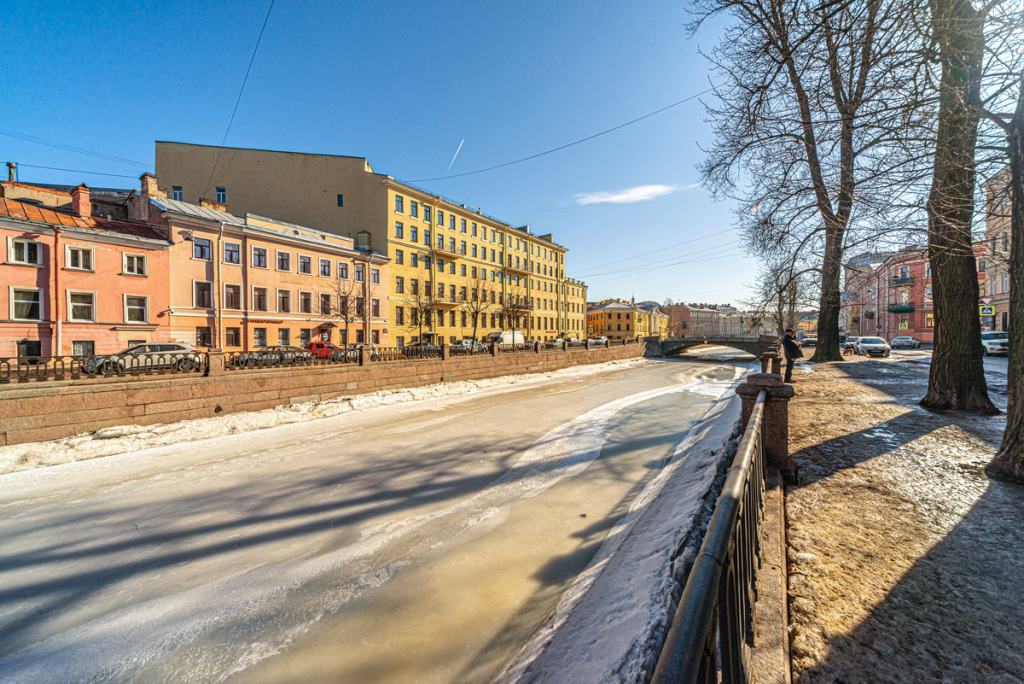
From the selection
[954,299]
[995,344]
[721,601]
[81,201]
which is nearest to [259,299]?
[81,201]

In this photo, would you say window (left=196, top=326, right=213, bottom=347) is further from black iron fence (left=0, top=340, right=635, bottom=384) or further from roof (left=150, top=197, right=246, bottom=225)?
black iron fence (left=0, top=340, right=635, bottom=384)

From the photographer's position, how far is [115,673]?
2.99 m

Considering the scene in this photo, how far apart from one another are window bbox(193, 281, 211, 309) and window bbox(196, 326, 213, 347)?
1.26m

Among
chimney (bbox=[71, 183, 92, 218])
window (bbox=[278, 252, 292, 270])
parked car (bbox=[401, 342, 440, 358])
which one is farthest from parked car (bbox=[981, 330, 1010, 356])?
chimney (bbox=[71, 183, 92, 218])

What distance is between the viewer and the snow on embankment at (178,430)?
7938mm

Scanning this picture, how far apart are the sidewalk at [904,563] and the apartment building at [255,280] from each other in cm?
2147

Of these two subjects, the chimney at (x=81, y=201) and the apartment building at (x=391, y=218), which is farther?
the apartment building at (x=391, y=218)

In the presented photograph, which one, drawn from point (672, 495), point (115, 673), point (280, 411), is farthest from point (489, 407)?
point (115, 673)

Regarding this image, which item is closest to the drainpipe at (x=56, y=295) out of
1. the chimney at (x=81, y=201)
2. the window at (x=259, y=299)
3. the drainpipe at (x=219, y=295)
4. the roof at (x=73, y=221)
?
the roof at (x=73, y=221)

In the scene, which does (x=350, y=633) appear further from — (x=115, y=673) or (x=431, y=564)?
(x=115, y=673)

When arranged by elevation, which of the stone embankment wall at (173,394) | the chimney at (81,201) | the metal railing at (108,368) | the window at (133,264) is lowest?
the stone embankment wall at (173,394)

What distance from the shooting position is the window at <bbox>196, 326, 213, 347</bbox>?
21.3 meters

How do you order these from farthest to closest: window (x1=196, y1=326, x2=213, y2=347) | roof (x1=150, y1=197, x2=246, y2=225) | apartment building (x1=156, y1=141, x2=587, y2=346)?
1. apartment building (x1=156, y1=141, x2=587, y2=346)
2. window (x1=196, y1=326, x2=213, y2=347)
3. roof (x1=150, y1=197, x2=246, y2=225)

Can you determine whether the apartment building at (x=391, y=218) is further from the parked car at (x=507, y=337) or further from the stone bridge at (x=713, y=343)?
the stone bridge at (x=713, y=343)
